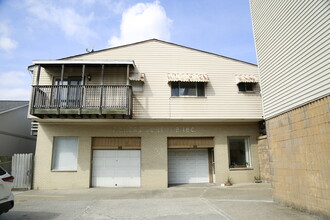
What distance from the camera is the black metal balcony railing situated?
11.0 m

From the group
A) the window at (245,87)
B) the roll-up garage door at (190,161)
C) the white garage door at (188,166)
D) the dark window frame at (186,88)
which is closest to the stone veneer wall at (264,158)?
the roll-up garage door at (190,161)

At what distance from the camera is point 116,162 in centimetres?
1285

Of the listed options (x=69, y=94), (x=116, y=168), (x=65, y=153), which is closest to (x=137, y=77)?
(x=69, y=94)

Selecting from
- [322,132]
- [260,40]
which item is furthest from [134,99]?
[322,132]

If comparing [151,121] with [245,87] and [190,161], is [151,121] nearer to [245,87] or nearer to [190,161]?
[190,161]

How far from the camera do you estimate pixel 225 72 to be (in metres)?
13.4

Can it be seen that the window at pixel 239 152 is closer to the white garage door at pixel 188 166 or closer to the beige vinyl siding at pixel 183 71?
the white garage door at pixel 188 166

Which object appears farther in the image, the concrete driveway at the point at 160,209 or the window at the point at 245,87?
the window at the point at 245,87

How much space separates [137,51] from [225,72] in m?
5.30

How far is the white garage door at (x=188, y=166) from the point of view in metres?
13.5

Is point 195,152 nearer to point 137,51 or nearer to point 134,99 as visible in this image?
point 134,99

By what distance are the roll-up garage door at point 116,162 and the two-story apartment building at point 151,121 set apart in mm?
53

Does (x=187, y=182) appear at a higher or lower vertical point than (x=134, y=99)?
lower

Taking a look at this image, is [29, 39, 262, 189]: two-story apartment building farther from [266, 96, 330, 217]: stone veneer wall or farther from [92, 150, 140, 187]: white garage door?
[266, 96, 330, 217]: stone veneer wall
